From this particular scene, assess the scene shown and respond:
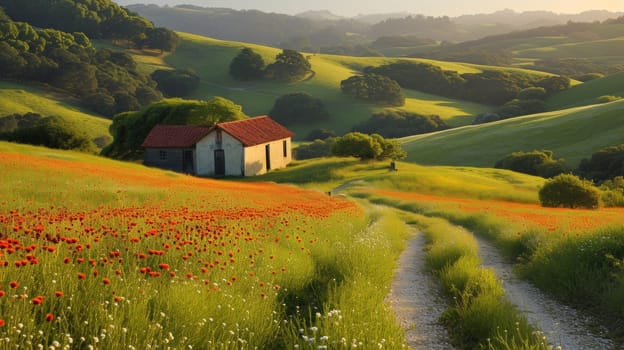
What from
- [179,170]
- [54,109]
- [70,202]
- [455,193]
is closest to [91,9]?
[54,109]

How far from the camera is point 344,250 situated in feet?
43.1

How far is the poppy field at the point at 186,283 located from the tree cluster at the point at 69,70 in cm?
10397

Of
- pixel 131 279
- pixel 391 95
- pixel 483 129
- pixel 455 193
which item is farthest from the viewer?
pixel 391 95

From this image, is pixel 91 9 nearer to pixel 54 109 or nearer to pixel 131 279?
pixel 54 109

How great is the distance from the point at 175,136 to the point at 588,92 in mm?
91483

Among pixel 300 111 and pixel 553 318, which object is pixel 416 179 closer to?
pixel 553 318

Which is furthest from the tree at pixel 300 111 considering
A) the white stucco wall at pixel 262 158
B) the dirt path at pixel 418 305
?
the dirt path at pixel 418 305

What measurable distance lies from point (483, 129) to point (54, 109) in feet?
230

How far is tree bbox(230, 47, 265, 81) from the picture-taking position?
15212 cm

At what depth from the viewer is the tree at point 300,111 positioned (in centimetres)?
12862

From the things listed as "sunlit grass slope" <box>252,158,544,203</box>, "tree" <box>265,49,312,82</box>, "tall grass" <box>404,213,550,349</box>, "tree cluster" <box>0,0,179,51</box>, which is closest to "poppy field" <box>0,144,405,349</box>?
"tall grass" <box>404,213,550,349</box>

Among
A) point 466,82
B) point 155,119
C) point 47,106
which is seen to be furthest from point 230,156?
point 466,82

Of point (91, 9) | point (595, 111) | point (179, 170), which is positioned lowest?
point (179, 170)

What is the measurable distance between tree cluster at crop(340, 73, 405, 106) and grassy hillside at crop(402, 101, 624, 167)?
52.6 meters
